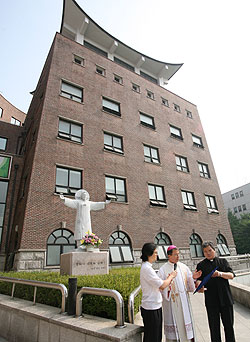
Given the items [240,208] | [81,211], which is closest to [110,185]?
[81,211]

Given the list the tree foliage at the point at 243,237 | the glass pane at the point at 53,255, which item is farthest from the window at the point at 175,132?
the tree foliage at the point at 243,237

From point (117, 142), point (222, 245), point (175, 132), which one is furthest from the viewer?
point (175, 132)

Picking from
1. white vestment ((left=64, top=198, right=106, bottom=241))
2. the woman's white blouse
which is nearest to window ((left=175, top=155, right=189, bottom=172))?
white vestment ((left=64, top=198, right=106, bottom=241))

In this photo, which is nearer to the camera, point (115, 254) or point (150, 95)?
point (115, 254)

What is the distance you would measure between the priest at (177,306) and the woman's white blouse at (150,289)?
42 centimetres

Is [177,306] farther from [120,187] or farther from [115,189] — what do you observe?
[120,187]

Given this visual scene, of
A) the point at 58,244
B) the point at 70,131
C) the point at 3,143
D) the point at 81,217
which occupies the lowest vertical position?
the point at 58,244

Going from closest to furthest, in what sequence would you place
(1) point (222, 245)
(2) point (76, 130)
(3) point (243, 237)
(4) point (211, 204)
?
(2) point (76, 130), (1) point (222, 245), (4) point (211, 204), (3) point (243, 237)

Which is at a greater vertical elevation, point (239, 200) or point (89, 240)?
point (239, 200)

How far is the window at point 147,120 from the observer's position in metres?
21.3

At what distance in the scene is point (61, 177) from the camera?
14.3 metres

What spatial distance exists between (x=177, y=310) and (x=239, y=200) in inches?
2385

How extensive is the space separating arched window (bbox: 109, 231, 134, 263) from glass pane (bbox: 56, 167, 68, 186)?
477cm

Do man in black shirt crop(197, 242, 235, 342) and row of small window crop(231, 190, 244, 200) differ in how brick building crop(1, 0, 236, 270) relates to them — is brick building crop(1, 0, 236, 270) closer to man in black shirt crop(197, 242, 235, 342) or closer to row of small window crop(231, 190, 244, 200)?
man in black shirt crop(197, 242, 235, 342)
